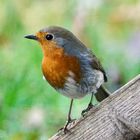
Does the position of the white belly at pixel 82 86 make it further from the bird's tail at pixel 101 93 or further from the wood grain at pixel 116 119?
the wood grain at pixel 116 119

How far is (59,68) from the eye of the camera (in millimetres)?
3516

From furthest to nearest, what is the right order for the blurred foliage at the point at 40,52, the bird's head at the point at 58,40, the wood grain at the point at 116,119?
the blurred foliage at the point at 40,52, the bird's head at the point at 58,40, the wood grain at the point at 116,119

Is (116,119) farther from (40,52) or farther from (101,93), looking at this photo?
(40,52)

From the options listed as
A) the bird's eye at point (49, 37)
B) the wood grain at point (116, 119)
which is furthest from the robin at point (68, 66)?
the wood grain at point (116, 119)

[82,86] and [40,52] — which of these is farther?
[40,52]

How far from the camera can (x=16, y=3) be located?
22.3 ft

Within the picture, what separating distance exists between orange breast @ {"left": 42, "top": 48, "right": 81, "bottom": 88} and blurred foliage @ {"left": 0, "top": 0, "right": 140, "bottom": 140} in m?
0.90

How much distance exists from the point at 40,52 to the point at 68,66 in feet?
7.85

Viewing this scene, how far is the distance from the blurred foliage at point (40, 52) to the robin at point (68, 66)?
87 centimetres

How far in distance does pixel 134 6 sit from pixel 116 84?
1.00 m

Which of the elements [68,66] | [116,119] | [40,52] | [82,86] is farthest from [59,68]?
[40,52]

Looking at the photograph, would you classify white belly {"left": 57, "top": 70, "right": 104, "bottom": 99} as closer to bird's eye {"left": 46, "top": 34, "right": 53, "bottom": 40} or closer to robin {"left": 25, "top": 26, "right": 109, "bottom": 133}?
robin {"left": 25, "top": 26, "right": 109, "bottom": 133}

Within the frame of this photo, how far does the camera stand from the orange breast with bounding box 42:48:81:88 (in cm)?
350

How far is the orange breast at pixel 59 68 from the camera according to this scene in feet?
11.5
